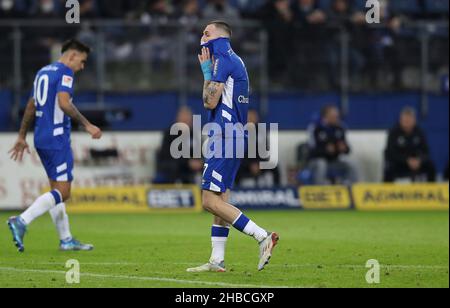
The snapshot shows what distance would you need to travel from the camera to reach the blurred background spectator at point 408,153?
22.4m

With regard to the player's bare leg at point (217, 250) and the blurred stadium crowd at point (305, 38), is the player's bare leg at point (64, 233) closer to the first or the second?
the player's bare leg at point (217, 250)

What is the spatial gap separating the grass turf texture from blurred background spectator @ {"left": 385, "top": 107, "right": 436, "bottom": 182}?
2024 millimetres

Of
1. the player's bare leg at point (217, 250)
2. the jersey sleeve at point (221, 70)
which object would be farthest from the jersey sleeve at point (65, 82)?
the player's bare leg at point (217, 250)

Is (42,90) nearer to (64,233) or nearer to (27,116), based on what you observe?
(27,116)

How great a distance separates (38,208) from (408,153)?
34.2 ft

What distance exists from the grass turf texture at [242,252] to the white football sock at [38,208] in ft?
1.42

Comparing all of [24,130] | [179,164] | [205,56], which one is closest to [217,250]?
[205,56]

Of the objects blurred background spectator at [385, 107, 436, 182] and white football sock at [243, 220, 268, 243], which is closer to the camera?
white football sock at [243, 220, 268, 243]

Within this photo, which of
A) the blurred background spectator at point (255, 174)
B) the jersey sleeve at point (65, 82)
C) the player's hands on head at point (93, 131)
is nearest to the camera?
the player's hands on head at point (93, 131)

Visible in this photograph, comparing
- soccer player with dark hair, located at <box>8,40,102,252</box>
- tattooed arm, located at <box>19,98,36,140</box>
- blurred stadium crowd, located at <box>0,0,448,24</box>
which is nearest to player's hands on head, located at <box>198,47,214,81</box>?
soccer player with dark hair, located at <box>8,40,102,252</box>

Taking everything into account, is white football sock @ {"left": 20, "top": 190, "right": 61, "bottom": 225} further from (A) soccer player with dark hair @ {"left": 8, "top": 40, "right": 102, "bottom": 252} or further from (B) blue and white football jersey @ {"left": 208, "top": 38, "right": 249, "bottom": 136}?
(B) blue and white football jersey @ {"left": 208, "top": 38, "right": 249, "bottom": 136}

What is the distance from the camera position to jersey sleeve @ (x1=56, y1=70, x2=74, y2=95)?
1401 cm

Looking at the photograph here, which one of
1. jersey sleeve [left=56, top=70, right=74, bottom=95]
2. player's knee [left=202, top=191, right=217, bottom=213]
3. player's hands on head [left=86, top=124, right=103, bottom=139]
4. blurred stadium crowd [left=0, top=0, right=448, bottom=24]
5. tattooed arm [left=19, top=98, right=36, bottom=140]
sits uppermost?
blurred stadium crowd [left=0, top=0, right=448, bottom=24]
